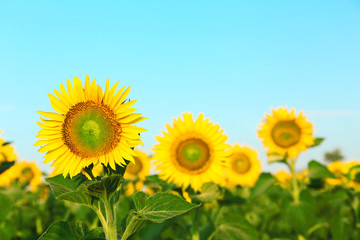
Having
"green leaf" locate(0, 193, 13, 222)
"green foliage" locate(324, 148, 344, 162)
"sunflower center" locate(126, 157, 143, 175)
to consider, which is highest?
"green foliage" locate(324, 148, 344, 162)

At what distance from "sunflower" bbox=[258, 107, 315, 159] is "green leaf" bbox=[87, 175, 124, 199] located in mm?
4260

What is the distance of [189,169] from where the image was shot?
4.43 meters

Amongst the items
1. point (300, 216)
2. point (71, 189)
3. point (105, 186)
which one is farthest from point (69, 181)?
point (300, 216)

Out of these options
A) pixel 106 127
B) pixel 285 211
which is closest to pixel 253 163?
pixel 285 211

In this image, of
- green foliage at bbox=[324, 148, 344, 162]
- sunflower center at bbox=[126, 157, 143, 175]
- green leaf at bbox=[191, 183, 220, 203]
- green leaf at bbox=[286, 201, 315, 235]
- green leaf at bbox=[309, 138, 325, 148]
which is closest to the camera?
green leaf at bbox=[191, 183, 220, 203]

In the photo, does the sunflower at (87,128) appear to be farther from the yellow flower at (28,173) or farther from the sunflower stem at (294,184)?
the yellow flower at (28,173)

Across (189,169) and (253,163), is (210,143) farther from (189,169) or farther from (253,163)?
(253,163)

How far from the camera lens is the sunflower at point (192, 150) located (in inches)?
174

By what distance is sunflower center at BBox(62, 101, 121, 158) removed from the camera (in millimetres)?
2650

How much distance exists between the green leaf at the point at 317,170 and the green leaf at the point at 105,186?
4103 millimetres

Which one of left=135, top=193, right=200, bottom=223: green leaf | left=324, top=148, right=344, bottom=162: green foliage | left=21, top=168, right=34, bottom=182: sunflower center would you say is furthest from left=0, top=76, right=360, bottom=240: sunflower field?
left=324, top=148, right=344, bottom=162: green foliage

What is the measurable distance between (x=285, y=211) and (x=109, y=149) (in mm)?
3630

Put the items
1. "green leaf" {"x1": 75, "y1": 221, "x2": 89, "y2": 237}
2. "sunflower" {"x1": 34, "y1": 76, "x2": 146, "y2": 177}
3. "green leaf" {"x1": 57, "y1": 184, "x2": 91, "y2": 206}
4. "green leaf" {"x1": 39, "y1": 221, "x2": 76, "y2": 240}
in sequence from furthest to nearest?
1. "green leaf" {"x1": 75, "y1": 221, "x2": 89, "y2": 237}
2. "sunflower" {"x1": 34, "y1": 76, "x2": 146, "y2": 177}
3. "green leaf" {"x1": 39, "y1": 221, "x2": 76, "y2": 240}
4. "green leaf" {"x1": 57, "y1": 184, "x2": 91, "y2": 206}

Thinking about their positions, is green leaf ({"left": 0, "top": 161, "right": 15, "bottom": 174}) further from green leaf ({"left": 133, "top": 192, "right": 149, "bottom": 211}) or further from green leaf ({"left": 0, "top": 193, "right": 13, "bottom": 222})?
green leaf ({"left": 133, "top": 192, "right": 149, "bottom": 211})
